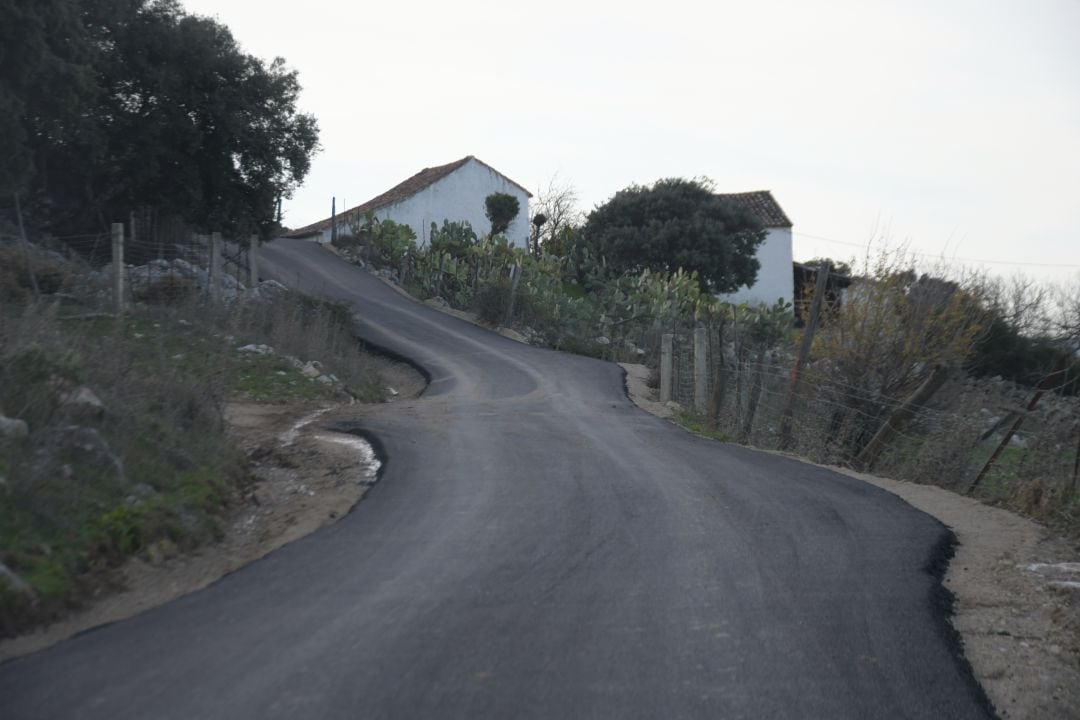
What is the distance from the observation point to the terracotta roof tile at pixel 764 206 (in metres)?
60.4

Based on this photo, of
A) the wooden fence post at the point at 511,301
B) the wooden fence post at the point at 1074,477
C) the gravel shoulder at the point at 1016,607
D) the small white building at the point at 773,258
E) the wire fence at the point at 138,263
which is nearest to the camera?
the gravel shoulder at the point at 1016,607

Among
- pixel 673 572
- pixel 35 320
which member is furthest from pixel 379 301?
pixel 673 572

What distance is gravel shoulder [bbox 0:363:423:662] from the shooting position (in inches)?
269

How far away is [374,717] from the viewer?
495 cm

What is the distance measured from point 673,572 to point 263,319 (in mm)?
18407

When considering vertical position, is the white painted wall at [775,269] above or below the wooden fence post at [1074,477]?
above

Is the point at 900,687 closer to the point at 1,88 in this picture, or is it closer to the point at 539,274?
the point at 1,88

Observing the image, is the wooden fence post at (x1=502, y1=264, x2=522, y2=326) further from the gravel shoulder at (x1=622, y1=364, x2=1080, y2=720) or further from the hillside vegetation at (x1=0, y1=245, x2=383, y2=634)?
the gravel shoulder at (x1=622, y1=364, x2=1080, y2=720)

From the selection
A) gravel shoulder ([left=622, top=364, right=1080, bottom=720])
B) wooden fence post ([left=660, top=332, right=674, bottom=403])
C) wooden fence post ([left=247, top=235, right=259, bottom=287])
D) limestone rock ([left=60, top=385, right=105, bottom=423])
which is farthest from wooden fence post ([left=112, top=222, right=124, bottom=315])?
gravel shoulder ([left=622, top=364, right=1080, bottom=720])

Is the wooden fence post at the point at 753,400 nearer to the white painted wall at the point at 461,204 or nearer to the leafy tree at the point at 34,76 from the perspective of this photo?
the leafy tree at the point at 34,76

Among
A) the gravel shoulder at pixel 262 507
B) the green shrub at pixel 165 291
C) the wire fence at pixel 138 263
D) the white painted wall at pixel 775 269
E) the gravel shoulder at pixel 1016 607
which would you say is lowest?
the gravel shoulder at pixel 262 507

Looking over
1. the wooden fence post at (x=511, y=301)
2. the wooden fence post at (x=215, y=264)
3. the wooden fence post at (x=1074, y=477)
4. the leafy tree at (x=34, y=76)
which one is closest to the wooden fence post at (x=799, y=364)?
the wooden fence post at (x=1074, y=477)

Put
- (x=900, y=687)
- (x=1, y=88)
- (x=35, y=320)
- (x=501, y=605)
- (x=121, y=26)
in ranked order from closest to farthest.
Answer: (x=900, y=687) < (x=501, y=605) < (x=35, y=320) < (x=1, y=88) < (x=121, y=26)

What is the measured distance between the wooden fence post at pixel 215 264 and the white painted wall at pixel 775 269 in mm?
39940
